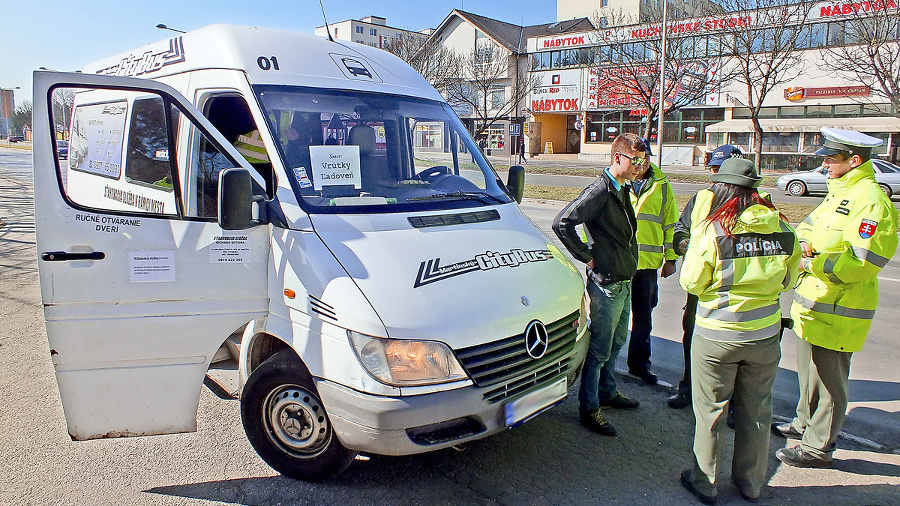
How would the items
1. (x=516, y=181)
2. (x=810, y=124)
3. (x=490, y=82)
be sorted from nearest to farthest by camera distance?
(x=516, y=181) < (x=810, y=124) < (x=490, y=82)

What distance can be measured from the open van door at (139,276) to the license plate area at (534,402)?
1495 mm

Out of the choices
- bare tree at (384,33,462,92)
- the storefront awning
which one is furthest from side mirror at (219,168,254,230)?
the storefront awning

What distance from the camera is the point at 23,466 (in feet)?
12.5

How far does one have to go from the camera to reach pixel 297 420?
11.7ft

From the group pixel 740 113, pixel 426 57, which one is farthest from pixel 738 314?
pixel 740 113

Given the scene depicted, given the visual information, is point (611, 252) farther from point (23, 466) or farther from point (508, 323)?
point (23, 466)

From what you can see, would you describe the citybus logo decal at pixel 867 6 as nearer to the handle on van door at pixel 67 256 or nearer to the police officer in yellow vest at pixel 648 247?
the police officer in yellow vest at pixel 648 247

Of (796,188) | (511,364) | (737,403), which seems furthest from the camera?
(796,188)

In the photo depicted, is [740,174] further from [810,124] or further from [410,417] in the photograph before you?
[810,124]

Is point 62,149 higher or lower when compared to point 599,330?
higher

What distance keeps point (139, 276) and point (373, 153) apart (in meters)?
1.60

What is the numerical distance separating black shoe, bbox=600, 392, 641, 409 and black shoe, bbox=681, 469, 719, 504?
928 mm

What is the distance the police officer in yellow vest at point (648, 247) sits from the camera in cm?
507

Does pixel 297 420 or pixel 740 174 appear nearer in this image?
pixel 740 174
